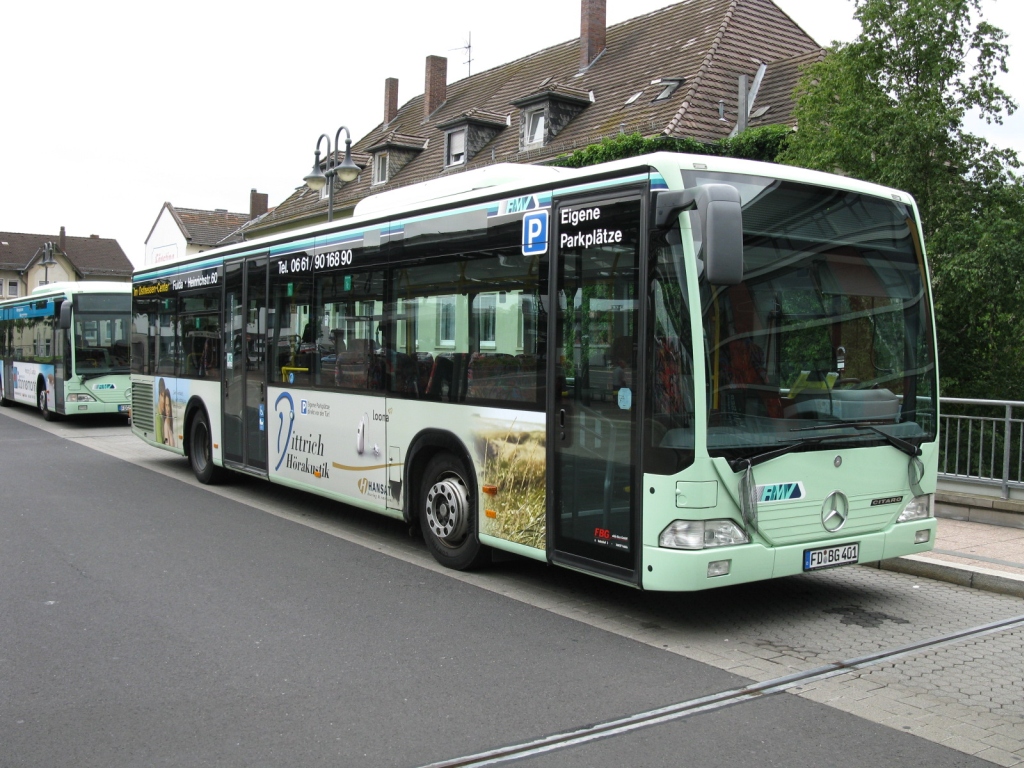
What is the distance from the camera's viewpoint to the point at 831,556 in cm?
652

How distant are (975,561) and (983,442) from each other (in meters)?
2.50

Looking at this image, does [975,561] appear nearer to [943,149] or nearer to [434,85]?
[943,149]

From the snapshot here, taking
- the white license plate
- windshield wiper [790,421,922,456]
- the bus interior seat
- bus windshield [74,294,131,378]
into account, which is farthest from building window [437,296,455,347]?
bus windshield [74,294,131,378]

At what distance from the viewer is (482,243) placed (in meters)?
7.58

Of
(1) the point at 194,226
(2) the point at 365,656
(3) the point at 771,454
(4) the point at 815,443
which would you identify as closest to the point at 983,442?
(4) the point at 815,443

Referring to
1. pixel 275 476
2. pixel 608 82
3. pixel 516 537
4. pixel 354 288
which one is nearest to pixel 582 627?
pixel 516 537

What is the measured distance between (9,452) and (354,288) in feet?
34.1

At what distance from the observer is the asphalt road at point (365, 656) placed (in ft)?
14.8

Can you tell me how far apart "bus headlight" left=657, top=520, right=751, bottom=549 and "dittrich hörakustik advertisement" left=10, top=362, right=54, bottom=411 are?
20804mm

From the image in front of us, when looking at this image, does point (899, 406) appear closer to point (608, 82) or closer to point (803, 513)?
point (803, 513)

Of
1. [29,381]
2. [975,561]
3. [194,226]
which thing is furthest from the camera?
[194,226]

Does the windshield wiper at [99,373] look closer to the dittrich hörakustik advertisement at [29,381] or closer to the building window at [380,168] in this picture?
the dittrich hörakustik advertisement at [29,381]

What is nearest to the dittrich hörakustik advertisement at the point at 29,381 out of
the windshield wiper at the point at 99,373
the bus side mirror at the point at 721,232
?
the windshield wiper at the point at 99,373

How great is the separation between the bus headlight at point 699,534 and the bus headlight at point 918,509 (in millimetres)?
1639
